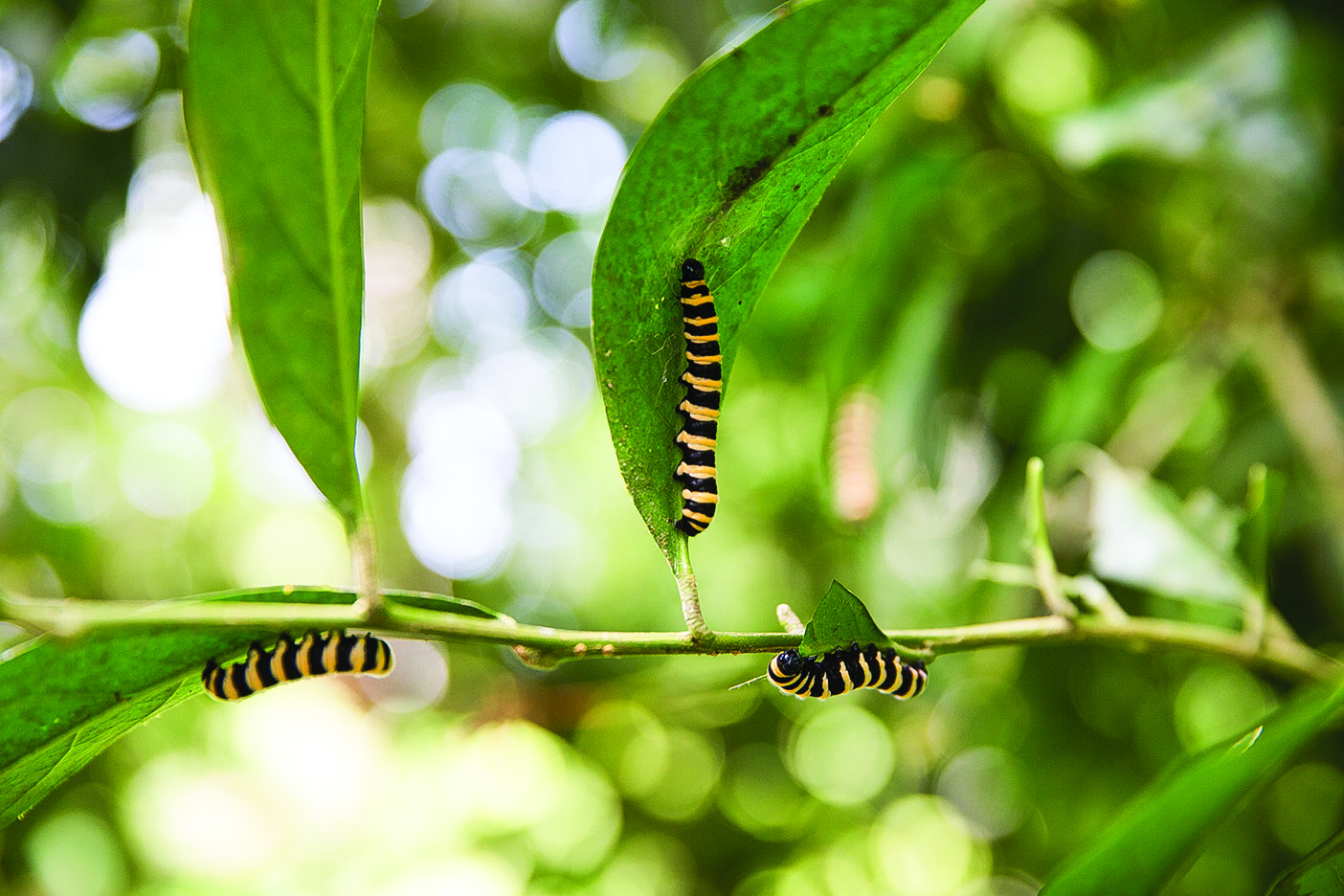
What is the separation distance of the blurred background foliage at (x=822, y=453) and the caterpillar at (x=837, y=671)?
0.68 meters

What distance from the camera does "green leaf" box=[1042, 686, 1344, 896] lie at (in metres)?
0.53

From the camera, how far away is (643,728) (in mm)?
3996

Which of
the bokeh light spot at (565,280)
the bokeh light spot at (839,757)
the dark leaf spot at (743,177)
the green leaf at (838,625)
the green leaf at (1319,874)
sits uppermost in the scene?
the bokeh light spot at (565,280)

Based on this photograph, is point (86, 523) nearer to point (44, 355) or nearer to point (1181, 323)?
point (44, 355)

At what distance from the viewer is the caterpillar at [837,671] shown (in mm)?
721

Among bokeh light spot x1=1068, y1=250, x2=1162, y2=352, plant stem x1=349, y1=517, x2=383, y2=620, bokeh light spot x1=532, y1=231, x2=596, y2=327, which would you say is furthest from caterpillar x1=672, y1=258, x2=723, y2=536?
bokeh light spot x1=532, y1=231, x2=596, y2=327

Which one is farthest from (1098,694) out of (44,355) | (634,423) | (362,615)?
(44,355)

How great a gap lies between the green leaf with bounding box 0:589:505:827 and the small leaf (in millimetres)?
980

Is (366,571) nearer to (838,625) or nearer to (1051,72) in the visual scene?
(838,625)

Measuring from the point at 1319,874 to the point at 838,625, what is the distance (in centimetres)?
45

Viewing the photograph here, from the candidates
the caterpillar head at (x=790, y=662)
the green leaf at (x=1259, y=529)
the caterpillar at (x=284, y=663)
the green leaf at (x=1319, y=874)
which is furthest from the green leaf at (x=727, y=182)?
the green leaf at (x=1259, y=529)

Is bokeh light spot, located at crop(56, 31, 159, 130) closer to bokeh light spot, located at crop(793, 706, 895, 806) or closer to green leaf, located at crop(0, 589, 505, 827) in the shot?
green leaf, located at crop(0, 589, 505, 827)

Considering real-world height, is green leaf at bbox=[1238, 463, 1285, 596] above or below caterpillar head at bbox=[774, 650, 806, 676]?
below

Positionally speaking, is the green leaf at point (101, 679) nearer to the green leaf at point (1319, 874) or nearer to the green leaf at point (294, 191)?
the green leaf at point (294, 191)
